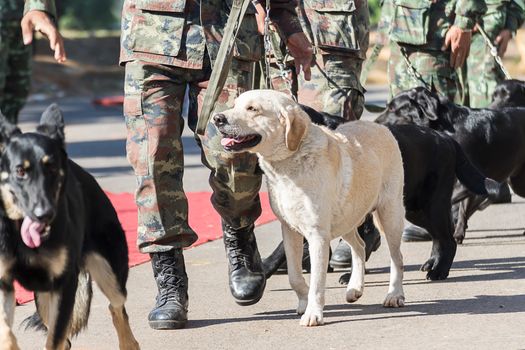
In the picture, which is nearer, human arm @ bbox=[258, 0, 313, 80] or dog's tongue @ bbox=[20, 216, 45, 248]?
dog's tongue @ bbox=[20, 216, 45, 248]

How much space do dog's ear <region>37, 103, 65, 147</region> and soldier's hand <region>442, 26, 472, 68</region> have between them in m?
4.37

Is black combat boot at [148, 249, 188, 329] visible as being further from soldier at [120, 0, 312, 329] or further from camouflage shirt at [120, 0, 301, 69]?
camouflage shirt at [120, 0, 301, 69]

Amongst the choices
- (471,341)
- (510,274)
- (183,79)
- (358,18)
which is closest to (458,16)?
(358,18)

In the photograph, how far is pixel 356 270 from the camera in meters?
6.41

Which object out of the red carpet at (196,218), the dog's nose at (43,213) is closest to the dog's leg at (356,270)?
the red carpet at (196,218)

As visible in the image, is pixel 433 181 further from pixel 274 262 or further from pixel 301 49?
pixel 301 49

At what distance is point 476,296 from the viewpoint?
21.3 feet

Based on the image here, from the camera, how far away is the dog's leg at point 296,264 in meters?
6.09

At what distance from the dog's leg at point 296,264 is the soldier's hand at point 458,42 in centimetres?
309

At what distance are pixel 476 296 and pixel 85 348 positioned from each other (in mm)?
2139

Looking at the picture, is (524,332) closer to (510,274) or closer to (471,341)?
(471,341)

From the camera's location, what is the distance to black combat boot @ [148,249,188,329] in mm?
5949

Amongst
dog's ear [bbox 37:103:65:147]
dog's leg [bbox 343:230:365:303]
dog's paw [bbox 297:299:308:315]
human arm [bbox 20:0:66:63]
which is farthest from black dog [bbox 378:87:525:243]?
dog's ear [bbox 37:103:65:147]

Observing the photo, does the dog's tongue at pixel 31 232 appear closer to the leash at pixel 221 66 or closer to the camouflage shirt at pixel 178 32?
the leash at pixel 221 66
